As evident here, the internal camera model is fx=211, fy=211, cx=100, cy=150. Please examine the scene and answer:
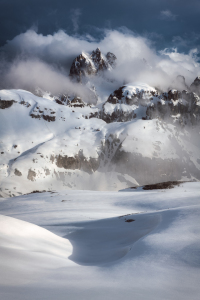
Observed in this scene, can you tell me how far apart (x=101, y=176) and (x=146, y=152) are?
35.7 m

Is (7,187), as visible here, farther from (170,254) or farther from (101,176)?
(170,254)

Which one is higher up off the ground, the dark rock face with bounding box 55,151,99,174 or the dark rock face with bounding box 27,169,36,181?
the dark rock face with bounding box 55,151,99,174

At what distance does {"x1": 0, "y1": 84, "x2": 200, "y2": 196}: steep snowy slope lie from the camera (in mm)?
132875

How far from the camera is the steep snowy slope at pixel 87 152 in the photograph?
132875 mm

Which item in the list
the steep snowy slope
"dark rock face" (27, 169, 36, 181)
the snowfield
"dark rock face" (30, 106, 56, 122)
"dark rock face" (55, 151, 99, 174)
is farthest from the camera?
"dark rock face" (30, 106, 56, 122)

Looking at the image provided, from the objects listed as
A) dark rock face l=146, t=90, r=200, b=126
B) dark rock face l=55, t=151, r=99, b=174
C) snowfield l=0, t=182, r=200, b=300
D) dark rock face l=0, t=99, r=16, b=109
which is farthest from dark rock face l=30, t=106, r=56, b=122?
snowfield l=0, t=182, r=200, b=300

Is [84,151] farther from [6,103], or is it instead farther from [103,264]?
[103,264]

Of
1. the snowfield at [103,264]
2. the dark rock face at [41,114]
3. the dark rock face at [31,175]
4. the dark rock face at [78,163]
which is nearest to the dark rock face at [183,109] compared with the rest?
the dark rock face at [78,163]

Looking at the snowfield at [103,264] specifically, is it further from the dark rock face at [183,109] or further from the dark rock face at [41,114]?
the dark rock face at [183,109]

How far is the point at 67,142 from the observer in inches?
5787

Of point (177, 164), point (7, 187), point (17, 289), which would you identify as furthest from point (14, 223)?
point (177, 164)

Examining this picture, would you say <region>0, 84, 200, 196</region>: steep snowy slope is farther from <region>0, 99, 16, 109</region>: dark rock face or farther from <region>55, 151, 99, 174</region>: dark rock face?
<region>0, 99, 16, 109</region>: dark rock face

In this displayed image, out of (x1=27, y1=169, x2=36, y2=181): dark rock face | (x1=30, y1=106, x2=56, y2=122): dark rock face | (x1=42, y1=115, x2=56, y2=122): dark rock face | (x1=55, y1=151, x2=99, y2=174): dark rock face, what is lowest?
(x1=27, y1=169, x2=36, y2=181): dark rock face

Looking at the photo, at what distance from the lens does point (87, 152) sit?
150750 millimetres
